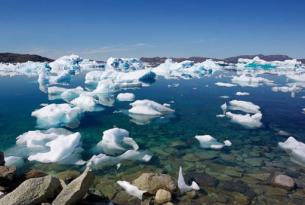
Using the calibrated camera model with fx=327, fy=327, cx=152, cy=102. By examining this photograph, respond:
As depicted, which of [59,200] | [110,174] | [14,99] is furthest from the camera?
[14,99]

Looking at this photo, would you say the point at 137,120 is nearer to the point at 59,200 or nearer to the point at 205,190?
the point at 205,190

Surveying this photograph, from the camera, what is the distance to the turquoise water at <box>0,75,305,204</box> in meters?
7.80

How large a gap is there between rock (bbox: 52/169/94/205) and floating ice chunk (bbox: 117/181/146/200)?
1333 millimetres

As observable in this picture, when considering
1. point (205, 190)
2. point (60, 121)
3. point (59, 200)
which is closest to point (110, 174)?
point (205, 190)

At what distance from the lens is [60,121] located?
12.4 m

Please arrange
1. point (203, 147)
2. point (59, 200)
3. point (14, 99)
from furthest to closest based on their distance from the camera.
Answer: point (14, 99) → point (203, 147) → point (59, 200)

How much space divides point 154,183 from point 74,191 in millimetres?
1978

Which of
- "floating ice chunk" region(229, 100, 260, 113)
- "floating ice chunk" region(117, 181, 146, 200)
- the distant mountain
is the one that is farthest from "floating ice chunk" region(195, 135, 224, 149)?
the distant mountain

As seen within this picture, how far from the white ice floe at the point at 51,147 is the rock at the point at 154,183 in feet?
6.90

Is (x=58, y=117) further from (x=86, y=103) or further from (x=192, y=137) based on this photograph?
(x=192, y=137)

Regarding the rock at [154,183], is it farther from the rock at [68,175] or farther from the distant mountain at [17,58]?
the distant mountain at [17,58]

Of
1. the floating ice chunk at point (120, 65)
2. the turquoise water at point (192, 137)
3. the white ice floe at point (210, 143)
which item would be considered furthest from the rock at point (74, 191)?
the floating ice chunk at point (120, 65)

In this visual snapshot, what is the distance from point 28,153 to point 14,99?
11412 mm

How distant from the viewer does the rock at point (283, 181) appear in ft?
22.9
